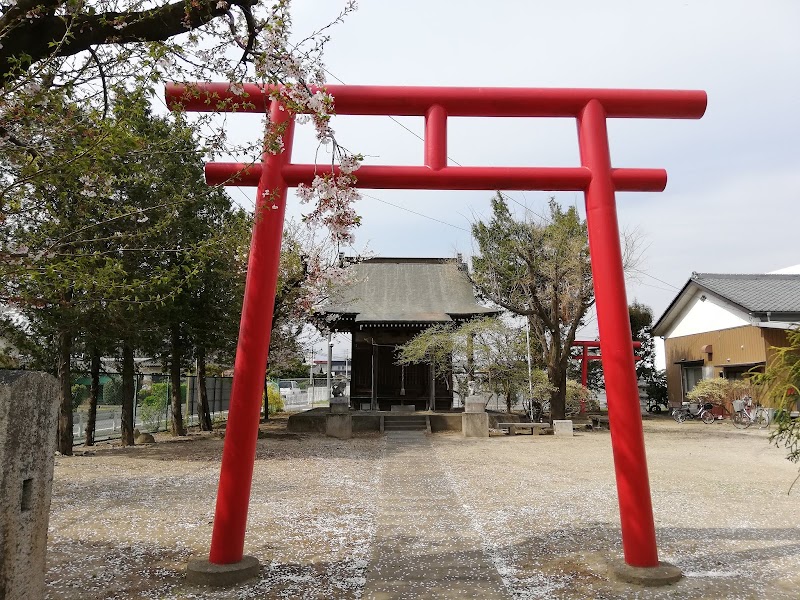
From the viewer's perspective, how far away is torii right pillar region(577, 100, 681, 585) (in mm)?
4113

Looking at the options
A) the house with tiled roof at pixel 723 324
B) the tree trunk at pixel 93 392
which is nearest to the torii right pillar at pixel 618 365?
the tree trunk at pixel 93 392

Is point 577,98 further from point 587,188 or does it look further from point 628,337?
point 628,337

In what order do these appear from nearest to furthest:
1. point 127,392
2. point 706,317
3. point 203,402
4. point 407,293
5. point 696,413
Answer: point 127,392 → point 203,402 → point 696,413 → point 407,293 → point 706,317

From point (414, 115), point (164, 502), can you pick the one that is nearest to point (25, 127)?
point (414, 115)

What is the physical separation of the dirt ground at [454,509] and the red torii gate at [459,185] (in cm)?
57

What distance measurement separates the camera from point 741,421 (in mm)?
18016

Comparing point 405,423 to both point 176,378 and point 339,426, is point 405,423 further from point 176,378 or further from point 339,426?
point 176,378

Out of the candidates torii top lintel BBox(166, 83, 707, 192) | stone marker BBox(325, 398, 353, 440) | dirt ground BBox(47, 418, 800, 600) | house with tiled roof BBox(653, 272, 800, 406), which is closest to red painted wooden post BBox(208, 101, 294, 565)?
torii top lintel BBox(166, 83, 707, 192)

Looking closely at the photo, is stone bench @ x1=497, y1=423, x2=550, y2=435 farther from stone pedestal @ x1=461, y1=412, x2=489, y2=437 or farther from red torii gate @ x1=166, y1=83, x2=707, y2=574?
red torii gate @ x1=166, y1=83, x2=707, y2=574

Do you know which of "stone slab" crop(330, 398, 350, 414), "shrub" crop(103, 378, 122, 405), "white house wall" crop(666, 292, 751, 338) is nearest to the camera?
"stone slab" crop(330, 398, 350, 414)

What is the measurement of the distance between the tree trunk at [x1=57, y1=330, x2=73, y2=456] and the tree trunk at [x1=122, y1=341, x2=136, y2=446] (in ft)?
4.21

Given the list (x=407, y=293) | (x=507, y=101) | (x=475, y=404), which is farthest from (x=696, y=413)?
(x=507, y=101)

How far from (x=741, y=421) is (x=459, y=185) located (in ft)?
58.3

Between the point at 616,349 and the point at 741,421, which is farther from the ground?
the point at 616,349
